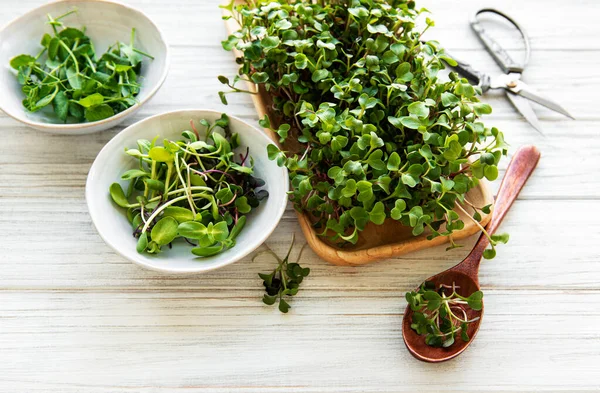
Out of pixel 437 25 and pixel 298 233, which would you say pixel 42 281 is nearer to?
pixel 298 233

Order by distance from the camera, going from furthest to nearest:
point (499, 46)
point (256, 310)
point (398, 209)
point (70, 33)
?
1. point (499, 46)
2. point (70, 33)
3. point (256, 310)
4. point (398, 209)

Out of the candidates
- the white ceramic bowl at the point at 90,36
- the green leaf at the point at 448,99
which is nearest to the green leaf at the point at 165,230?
the white ceramic bowl at the point at 90,36

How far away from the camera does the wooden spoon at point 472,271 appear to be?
865 mm

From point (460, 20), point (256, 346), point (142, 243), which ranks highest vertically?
point (460, 20)

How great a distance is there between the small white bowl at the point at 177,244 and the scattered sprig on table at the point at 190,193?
0.04 feet

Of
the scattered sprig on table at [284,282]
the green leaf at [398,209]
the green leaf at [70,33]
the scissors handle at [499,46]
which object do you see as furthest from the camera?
the scissors handle at [499,46]

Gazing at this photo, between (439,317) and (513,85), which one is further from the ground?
(513,85)

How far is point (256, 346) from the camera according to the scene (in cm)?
88

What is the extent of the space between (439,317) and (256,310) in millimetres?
277

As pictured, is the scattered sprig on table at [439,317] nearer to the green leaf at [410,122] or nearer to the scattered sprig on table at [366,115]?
the scattered sprig on table at [366,115]

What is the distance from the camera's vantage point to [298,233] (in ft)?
3.17

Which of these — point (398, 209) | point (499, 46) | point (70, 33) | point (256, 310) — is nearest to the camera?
point (398, 209)

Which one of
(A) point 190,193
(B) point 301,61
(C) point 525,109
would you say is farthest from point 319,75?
(C) point 525,109

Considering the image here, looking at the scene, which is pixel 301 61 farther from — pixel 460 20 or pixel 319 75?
pixel 460 20
